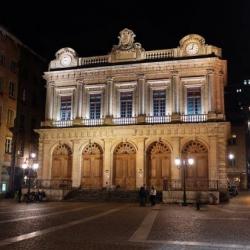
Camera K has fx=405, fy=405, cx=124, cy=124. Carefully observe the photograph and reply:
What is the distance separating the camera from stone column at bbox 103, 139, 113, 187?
37281 mm

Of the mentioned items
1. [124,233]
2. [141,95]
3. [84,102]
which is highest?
[141,95]

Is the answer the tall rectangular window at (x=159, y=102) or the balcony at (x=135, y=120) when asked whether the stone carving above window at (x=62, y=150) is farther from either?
the tall rectangular window at (x=159, y=102)

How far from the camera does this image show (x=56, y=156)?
39656 mm

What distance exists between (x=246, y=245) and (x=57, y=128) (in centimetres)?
2902

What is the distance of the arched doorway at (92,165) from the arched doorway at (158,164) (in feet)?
15.5

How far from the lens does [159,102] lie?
3800cm

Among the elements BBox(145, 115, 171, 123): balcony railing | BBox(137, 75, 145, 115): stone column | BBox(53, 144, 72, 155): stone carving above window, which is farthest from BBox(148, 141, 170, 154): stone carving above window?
BBox(53, 144, 72, 155): stone carving above window

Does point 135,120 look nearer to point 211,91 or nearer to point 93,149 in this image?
point 93,149

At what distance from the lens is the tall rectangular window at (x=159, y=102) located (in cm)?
3775

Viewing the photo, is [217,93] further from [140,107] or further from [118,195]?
[118,195]

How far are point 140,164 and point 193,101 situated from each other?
24.8 ft

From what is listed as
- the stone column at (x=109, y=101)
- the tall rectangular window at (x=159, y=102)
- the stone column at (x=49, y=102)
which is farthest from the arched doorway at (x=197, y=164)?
the stone column at (x=49, y=102)

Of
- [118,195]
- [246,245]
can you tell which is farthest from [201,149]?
[246,245]

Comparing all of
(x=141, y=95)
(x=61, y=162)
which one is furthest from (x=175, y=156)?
(x=61, y=162)
